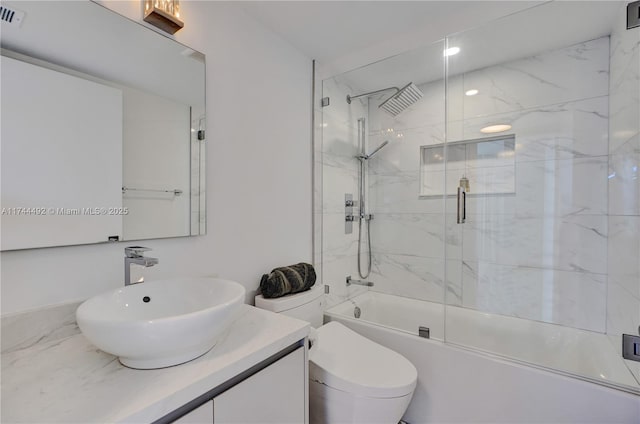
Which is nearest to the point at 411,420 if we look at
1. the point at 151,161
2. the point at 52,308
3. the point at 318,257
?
the point at 318,257

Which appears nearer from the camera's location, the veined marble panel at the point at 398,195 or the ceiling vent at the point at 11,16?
the ceiling vent at the point at 11,16

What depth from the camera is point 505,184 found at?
2.14 m

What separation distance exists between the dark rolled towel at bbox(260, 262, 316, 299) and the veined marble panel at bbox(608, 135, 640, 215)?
172cm

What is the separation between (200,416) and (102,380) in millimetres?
259

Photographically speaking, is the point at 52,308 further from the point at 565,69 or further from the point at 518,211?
the point at 565,69

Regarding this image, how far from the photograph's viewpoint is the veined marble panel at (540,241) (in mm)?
1861

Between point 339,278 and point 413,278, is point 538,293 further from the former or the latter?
point 339,278

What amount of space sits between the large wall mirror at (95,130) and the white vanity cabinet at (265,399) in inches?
27.6

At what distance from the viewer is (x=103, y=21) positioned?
1056 millimetres

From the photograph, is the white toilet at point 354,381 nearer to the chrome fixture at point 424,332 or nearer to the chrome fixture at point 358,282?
the chrome fixture at point 424,332

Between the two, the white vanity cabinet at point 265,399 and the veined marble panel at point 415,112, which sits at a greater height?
the veined marble panel at point 415,112

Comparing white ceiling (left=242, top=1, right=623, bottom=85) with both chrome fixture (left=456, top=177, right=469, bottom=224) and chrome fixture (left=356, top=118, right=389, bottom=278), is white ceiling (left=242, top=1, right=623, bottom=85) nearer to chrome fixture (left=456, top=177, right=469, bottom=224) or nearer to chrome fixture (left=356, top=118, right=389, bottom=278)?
chrome fixture (left=356, top=118, right=389, bottom=278)

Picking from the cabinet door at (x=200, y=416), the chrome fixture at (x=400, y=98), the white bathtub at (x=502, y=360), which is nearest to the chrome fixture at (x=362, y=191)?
the chrome fixture at (x=400, y=98)

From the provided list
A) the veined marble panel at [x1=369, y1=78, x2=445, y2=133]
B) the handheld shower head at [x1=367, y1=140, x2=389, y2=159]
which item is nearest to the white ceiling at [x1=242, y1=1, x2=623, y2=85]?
the veined marble panel at [x1=369, y1=78, x2=445, y2=133]
